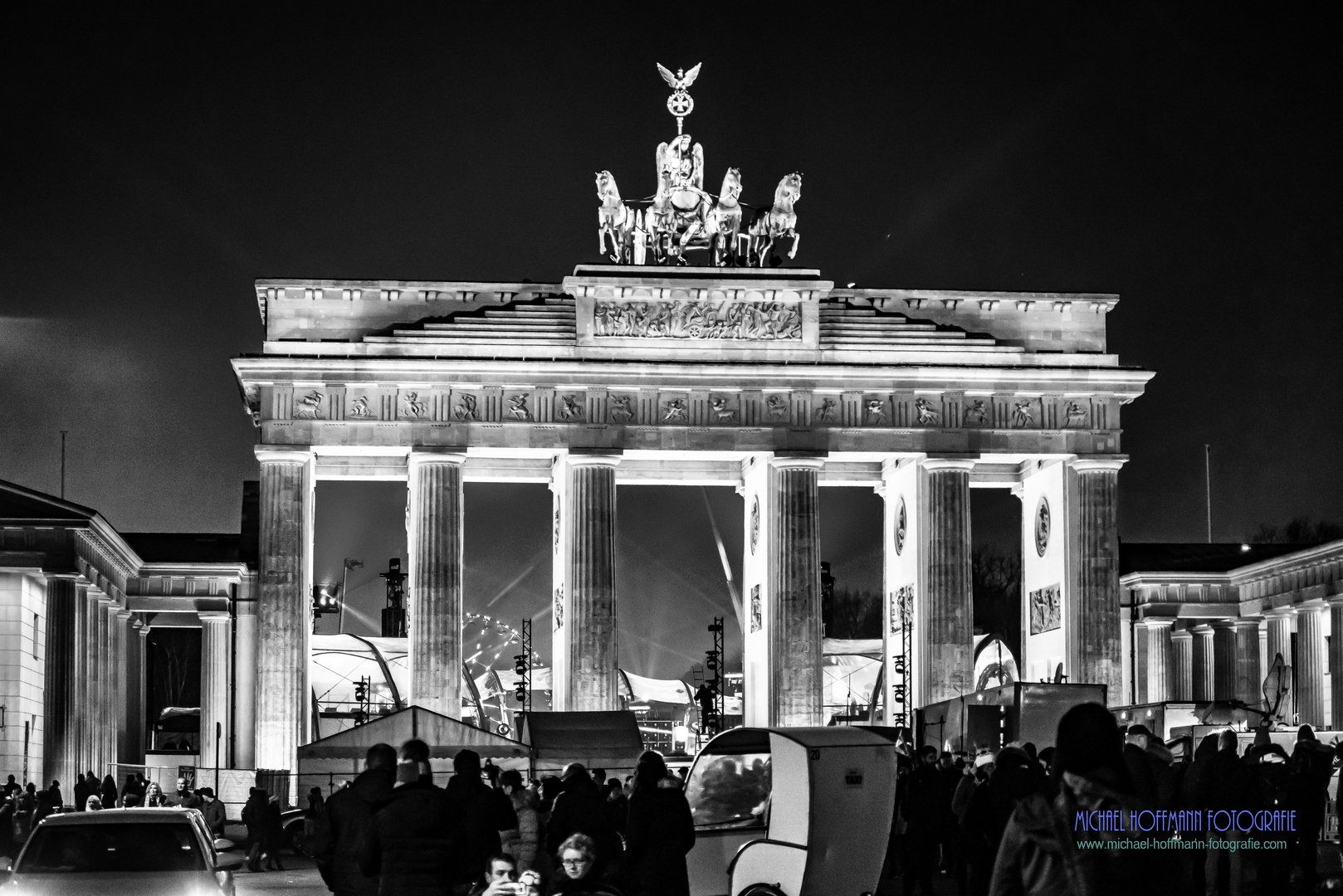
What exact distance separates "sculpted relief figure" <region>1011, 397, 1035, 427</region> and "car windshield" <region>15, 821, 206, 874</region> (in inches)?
1849

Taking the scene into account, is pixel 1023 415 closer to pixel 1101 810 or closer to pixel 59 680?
pixel 59 680

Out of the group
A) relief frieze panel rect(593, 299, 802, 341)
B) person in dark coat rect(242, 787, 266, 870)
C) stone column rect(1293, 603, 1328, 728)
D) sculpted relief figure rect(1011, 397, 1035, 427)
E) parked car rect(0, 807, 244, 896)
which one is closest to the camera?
parked car rect(0, 807, 244, 896)

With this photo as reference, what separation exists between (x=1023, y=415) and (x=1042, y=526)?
433 cm

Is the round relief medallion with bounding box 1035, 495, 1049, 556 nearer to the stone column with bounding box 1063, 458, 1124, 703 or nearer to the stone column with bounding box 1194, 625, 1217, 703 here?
the stone column with bounding box 1063, 458, 1124, 703

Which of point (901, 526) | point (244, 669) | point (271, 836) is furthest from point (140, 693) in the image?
point (271, 836)

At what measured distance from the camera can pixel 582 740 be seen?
4731 centimetres

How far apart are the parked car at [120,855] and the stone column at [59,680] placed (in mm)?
33607

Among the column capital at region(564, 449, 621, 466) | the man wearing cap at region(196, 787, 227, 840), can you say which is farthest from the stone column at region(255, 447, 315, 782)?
the man wearing cap at region(196, 787, 227, 840)

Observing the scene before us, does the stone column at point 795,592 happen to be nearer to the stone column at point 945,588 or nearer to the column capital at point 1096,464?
the stone column at point 945,588

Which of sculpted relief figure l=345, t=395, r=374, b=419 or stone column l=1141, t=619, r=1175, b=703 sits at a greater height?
sculpted relief figure l=345, t=395, r=374, b=419

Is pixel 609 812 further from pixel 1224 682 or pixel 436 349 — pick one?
pixel 1224 682

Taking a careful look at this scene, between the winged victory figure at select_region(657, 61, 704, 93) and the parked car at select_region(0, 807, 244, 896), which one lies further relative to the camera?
the winged victory figure at select_region(657, 61, 704, 93)

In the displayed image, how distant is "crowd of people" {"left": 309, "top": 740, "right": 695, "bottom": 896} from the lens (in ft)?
48.4

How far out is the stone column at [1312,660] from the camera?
68062mm
